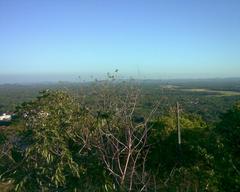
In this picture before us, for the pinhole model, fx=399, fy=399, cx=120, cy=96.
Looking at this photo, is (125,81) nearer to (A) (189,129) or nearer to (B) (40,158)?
(B) (40,158)

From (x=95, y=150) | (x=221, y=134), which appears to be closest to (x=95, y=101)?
(x=95, y=150)

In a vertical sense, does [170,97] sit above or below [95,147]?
above

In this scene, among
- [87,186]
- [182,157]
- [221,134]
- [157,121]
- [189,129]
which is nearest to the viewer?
[87,186]

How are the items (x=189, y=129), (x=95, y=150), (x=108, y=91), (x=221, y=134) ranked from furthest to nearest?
(x=189, y=129), (x=221, y=134), (x=95, y=150), (x=108, y=91)

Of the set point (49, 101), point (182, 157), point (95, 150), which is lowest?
point (182, 157)

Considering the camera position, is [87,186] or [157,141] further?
[157,141]

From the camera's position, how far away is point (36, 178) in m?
8.38

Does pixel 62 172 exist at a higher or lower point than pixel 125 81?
lower

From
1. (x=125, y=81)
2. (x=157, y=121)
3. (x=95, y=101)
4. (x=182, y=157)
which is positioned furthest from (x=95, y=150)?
(x=157, y=121)

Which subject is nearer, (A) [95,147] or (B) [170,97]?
(A) [95,147]

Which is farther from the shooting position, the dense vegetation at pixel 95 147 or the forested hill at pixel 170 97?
the forested hill at pixel 170 97

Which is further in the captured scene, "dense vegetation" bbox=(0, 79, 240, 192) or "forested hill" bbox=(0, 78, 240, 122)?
"forested hill" bbox=(0, 78, 240, 122)

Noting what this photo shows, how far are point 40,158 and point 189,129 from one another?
250 inches

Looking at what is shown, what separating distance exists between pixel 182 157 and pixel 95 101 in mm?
4209
